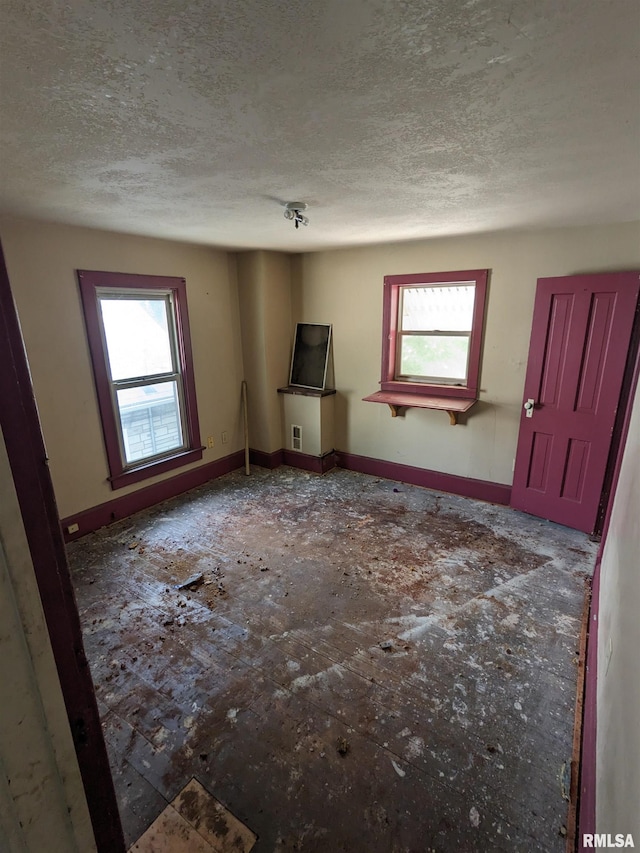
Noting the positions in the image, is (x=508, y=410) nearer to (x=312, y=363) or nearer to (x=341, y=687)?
(x=312, y=363)

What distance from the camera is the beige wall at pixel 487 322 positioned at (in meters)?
3.10

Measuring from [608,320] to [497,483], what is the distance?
1.59 m

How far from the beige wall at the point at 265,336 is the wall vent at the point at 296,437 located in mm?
164

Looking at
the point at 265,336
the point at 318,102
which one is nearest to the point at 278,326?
the point at 265,336

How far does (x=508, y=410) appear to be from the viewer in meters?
3.55

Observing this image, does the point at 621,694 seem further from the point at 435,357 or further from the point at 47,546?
the point at 435,357

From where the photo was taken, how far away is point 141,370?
3.60 m

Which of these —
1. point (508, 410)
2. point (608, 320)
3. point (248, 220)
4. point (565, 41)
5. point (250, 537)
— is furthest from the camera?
point (508, 410)

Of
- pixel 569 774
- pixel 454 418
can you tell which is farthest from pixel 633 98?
pixel 454 418

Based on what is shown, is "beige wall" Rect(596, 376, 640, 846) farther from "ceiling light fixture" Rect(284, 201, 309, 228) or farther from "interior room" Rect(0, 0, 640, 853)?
"ceiling light fixture" Rect(284, 201, 309, 228)

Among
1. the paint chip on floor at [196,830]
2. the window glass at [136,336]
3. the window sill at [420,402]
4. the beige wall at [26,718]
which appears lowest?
the paint chip on floor at [196,830]

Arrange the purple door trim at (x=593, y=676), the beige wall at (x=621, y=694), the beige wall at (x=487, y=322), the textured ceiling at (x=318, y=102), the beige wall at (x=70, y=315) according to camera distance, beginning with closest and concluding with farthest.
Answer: the textured ceiling at (x=318, y=102) → the beige wall at (x=621, y=694) → the purple door trim at (x=593, y=676) → the beige wall at (x=70, y=315) → the beige wall at (x=487, y=322)

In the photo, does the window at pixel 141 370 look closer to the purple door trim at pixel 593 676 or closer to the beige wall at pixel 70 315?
the beige wall at pixel 70 315

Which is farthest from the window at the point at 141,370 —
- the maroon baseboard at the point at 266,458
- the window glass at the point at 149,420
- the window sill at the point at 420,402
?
the window sill at the point at 420,402
